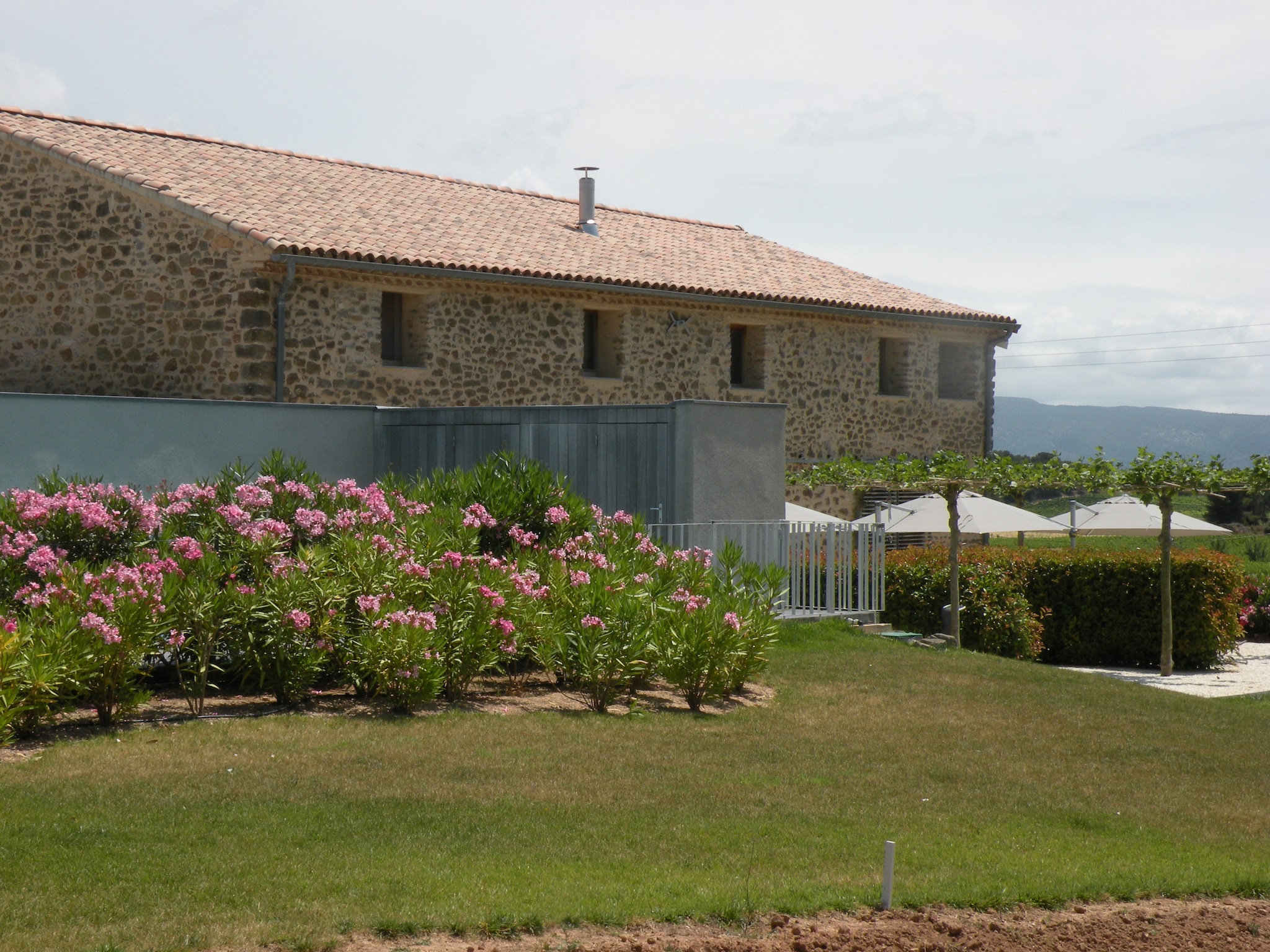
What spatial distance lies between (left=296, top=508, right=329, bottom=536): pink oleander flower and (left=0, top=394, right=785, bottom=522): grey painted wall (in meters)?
4.19

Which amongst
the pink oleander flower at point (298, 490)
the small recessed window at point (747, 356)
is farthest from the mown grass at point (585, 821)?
the small recessed window at point (747, 356)

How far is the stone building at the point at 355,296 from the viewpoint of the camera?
17.1 m

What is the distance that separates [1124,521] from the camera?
24.7 metres

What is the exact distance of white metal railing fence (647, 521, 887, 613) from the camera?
1357 centimetres

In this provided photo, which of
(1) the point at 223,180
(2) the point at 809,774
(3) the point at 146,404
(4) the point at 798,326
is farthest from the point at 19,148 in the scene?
(2) the point at 809,774

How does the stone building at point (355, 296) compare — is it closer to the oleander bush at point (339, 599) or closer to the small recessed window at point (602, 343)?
the small recessed window at point (602, 343)

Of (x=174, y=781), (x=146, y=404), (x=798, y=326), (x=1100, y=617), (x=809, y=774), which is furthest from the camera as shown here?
(x=798, y=326)

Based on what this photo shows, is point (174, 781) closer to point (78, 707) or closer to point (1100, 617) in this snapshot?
point (78, 707)

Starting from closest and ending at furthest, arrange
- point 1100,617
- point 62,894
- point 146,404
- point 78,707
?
point 62,894 < point 78,707 < point 146,404 < point 1100,617

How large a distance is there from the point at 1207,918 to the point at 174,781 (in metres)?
5.11

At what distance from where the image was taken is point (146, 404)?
553 inches

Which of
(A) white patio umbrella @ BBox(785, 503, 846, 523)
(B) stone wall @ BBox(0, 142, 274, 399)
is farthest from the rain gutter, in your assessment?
(A) white patio umbrella @ BBox(785, 503, 846, 523)

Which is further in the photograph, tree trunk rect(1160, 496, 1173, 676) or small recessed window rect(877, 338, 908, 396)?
small recessed window rect(877, 338, 908, 396)

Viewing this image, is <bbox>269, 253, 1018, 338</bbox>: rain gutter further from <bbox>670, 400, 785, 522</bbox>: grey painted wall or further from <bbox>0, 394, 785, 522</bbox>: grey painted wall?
<bbox>670, 400, 785, 522</bbox>: grey painted wall
